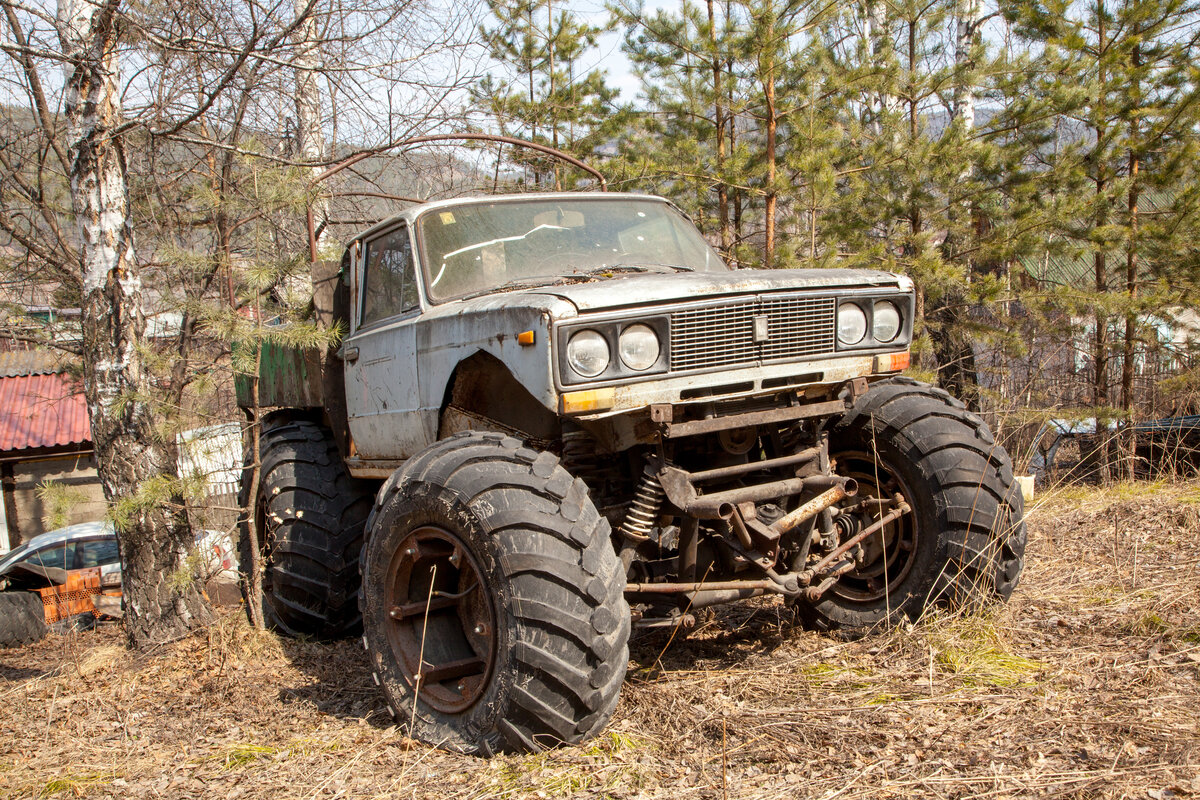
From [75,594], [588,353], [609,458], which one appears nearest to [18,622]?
[75,594]

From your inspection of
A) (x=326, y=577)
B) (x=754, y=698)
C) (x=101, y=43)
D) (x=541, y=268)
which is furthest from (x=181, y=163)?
(x=754, y=698)

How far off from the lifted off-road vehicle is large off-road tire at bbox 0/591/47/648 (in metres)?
5.48

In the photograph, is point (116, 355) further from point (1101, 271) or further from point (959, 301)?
point (1101, 271)

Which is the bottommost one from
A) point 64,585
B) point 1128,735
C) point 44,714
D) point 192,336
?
point 64,585

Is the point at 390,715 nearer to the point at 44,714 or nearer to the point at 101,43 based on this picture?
the point at 44,714

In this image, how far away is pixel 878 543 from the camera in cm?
472

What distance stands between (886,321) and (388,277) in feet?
9.04

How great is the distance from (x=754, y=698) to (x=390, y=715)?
158cm

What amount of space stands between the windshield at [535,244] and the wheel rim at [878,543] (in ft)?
4.56

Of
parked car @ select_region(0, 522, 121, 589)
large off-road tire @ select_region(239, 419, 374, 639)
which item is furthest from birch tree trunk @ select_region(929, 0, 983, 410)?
parked car @ select_region(0, 522, 121, 589)

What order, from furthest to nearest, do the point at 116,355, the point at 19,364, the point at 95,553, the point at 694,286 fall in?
the point at 19,364 < the point at 95,553 < the point at 116,355 < the point at 694,286

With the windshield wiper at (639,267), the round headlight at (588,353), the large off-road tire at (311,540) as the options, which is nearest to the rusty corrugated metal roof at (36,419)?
the large off-road tire at (311,540)

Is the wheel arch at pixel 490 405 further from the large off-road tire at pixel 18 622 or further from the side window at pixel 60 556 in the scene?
the side window at pixel 60 556

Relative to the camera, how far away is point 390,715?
13.5 ft
